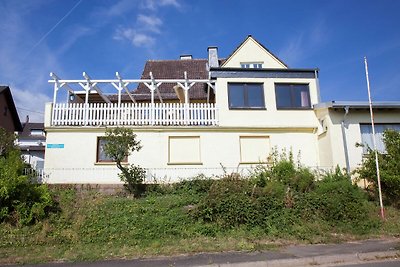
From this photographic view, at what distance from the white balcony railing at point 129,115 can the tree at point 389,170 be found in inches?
271

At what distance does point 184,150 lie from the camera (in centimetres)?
1586

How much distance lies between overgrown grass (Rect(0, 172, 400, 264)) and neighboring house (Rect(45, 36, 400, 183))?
3023 mm

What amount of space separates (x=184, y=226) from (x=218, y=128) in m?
6.60

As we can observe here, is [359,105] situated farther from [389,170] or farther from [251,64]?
[251,64]

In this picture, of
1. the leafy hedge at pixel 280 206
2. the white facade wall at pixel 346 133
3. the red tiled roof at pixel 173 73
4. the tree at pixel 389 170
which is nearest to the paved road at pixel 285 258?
the leafy hedge at pixel 280 206

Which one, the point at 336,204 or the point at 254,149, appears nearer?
the point at 336,204

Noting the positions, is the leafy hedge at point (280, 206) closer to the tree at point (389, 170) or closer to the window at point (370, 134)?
the tree at point (389, 170)

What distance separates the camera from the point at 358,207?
11016mm

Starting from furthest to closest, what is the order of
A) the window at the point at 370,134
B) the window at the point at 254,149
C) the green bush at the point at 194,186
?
the window at the point at 254,149, the window at the point at 370,134, the green bush at the point at 194,186

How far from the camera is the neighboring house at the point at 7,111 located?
3122 centimetres

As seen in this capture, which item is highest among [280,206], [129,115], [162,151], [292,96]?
[292,96]

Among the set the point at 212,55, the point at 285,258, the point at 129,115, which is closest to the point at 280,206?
the point at 285,258

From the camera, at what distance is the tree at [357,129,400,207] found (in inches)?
482

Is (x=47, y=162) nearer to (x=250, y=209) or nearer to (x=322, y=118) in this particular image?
(x=250, y=209)
